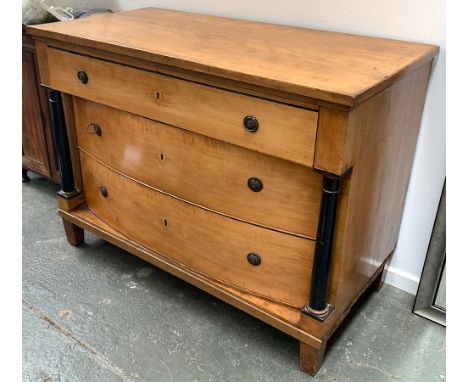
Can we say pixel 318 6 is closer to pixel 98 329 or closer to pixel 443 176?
pixel 443 176

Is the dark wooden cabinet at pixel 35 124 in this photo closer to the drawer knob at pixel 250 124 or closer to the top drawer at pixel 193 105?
the top drawer at pixel 193 105

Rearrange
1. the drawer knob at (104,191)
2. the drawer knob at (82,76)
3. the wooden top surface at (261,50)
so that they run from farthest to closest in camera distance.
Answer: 1. the drawer knob at (104,191)
2. the drawer knob at (82,76)
3. the wooden top surface at (261,50)

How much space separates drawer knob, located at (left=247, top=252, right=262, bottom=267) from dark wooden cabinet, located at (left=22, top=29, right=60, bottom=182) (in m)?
1.17

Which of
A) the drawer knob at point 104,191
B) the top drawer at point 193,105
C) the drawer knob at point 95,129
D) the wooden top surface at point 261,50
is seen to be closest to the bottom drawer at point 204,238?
Answer: the drawer knob at point 104,191

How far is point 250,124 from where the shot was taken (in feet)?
3.79

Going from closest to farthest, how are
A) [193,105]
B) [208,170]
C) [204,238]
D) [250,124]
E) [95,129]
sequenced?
[250,124] → [193,105] → [208,170] → [204,238] → [95,129]

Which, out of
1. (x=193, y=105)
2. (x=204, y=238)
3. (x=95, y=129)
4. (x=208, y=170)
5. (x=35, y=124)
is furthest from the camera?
(x=35, y=124)

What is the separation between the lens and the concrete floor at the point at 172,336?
4.66 ft

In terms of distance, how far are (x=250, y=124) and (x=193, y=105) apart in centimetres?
19

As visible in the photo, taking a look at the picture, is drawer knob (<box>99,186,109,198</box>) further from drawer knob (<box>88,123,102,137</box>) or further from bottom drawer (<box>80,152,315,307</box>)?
drawer knob (<box>88,123,102,137</box>)

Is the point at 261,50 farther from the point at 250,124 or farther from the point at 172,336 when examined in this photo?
the point at 172,336

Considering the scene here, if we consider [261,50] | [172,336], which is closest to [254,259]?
[172,336]

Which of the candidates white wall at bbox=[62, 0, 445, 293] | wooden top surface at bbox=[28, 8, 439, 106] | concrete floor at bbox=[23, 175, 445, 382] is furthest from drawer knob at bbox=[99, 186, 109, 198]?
white wall at bbox=[62, 0, 445, 293]

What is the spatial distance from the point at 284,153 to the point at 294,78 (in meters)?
0.17
